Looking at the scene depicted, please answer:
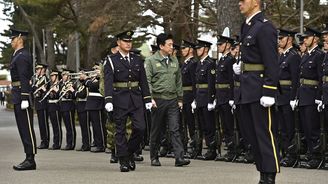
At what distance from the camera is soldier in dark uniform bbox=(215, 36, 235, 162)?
534 inches

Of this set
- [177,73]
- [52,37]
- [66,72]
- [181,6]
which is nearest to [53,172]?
[177,73]

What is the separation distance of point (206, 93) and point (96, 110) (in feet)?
12.0

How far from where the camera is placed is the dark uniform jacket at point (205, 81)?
1397 cm

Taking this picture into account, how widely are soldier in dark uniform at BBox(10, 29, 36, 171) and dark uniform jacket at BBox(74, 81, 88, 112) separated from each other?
5.30 m

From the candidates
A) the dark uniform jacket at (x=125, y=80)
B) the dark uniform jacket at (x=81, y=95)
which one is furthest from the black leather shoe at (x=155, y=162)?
the dark uniform jacket at (x=81, y=95)

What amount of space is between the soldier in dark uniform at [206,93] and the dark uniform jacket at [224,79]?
0.18 meters

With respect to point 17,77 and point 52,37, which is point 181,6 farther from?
point 52,37

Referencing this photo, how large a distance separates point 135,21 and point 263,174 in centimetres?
1911

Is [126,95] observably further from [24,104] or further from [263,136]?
[263,136]

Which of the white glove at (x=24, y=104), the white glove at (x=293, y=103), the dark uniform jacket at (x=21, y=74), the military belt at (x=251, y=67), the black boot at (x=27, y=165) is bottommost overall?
the black boot at (x=27, y=165)

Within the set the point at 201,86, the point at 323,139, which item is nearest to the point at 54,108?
the point at 201,86

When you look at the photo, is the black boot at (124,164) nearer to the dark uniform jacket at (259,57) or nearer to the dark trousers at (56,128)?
the dark uniform jacket at (259,57)

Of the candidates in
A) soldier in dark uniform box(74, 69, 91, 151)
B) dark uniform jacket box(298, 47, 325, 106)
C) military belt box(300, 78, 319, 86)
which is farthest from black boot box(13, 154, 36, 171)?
soldier in dark uniform box(74, 69, 91, 151)

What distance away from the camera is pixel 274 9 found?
26406mm
